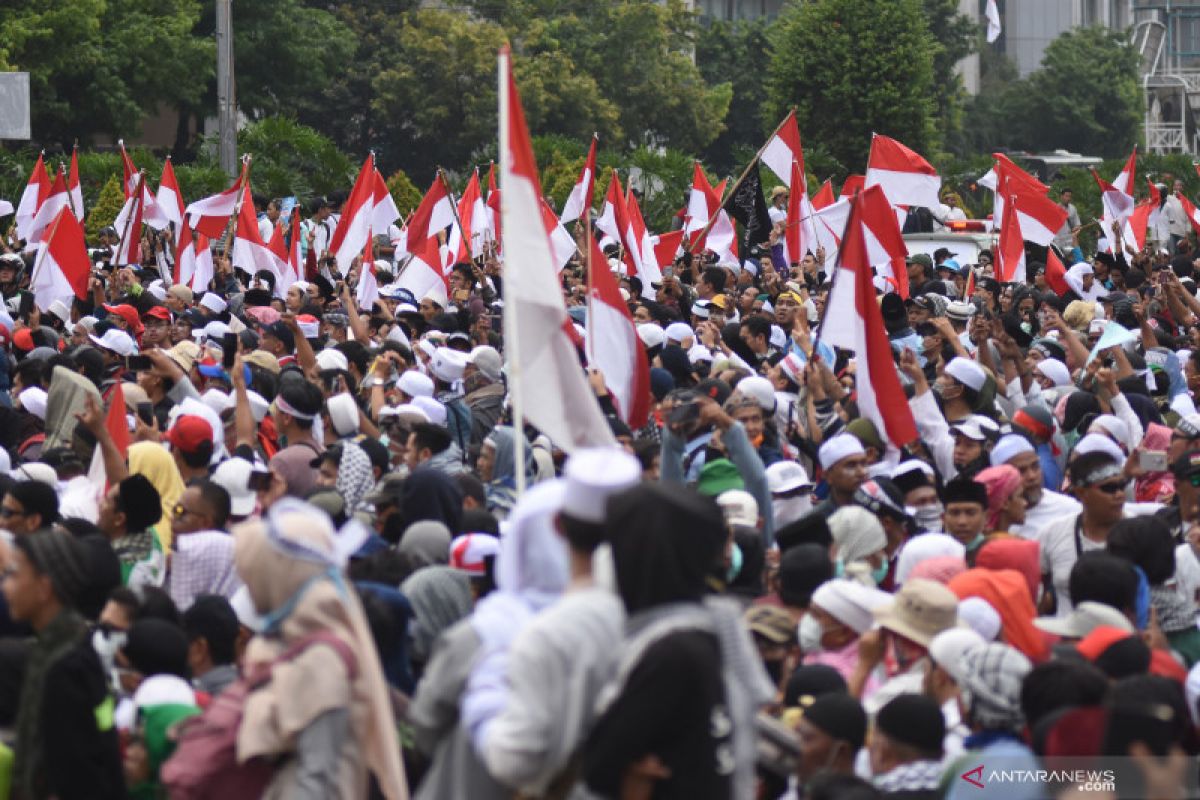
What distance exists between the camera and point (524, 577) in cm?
452

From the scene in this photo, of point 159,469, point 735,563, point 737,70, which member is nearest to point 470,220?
point 159,469

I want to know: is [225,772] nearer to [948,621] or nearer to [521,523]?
[521,523]

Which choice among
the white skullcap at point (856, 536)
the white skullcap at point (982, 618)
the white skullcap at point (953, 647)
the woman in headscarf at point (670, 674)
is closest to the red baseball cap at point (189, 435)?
the white skullcap at point (856, 536)

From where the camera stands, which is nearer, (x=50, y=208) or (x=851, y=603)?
(x=851, y=603)

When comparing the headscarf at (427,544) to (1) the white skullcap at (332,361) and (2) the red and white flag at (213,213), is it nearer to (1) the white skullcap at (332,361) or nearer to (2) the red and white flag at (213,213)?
(1) the white skullcap at (332,361)

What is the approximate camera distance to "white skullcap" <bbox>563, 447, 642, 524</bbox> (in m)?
4.22

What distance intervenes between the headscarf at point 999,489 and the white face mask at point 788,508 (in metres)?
0.72

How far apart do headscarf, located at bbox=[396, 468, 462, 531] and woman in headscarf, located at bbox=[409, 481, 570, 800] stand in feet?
8.24

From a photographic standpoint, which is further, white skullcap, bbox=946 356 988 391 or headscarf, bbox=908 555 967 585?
white skullcap, bbox=946 356 988 391

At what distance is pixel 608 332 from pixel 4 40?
33.1 m

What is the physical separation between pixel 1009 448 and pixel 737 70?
63.5 metres

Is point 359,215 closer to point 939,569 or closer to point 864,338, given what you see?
point 864,338

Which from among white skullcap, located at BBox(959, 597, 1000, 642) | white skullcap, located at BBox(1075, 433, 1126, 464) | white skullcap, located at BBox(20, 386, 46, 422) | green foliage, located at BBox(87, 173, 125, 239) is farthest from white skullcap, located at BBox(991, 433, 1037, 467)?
green foliage, located at BBox(87, 173, 125, 239)

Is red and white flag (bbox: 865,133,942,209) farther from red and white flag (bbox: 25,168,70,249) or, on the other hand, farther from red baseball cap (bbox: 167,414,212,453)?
red baseball cap (bbox: 167,414,212,453)
